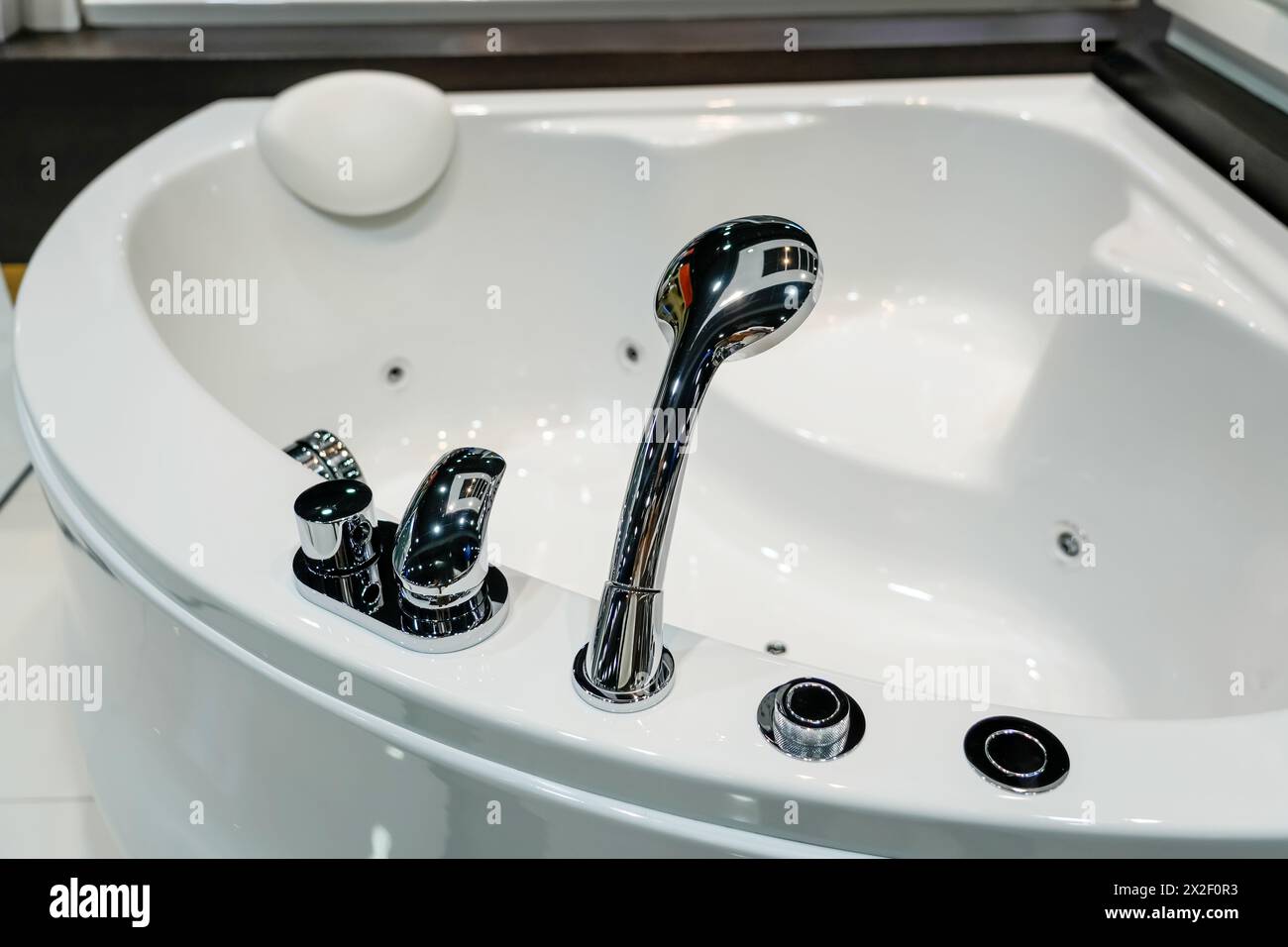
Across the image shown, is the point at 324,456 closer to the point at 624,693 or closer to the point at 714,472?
the point at 624,693

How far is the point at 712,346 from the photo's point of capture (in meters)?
0.60

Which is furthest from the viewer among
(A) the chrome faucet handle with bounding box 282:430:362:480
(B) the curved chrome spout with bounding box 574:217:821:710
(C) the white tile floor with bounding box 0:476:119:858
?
(C) the white tile floor with bounding box 0:476:119:858

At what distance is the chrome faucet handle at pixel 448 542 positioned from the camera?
2.08ft

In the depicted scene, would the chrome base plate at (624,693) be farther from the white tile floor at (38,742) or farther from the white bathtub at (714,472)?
the white tile floor at (38,742)

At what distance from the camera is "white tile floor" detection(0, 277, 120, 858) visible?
1135 millimetres

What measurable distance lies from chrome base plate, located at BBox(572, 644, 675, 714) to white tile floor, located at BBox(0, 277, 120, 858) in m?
0.61

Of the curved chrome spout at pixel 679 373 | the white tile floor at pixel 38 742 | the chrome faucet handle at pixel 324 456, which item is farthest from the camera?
the white tile floor at pixel 38 742

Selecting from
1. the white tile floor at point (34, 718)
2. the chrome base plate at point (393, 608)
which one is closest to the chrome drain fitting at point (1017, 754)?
the chrome base plate at point (393, 608)

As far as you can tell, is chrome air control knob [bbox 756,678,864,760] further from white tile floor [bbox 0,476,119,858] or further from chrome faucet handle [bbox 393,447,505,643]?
white tile floor [bbox 0,476,119,858]

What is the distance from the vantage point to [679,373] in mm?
604

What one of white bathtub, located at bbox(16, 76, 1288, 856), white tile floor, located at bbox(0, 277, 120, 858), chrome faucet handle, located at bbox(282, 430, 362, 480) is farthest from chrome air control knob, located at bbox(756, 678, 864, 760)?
white tile floor, located at bbox(0, 277, 120, 858)
